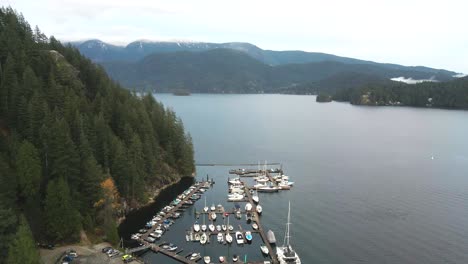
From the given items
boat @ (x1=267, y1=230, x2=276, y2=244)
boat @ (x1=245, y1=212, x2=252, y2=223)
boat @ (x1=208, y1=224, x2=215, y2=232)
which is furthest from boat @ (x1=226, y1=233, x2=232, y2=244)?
boat @ (x1=245, y1=212, x2=252, y2=223)

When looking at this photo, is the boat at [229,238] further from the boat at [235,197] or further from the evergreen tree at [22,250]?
the evergreen tree at [22,250]

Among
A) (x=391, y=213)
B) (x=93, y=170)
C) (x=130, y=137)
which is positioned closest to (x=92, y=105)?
(x=130, y=137)

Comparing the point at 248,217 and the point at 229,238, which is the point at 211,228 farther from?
the point at 248,217

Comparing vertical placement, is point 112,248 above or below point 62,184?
below

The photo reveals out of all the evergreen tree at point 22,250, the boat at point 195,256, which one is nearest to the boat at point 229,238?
the boat at point 195,256

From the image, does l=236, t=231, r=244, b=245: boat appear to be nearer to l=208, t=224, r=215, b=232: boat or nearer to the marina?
the marina

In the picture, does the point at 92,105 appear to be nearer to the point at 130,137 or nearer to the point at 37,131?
the point at 130,137
